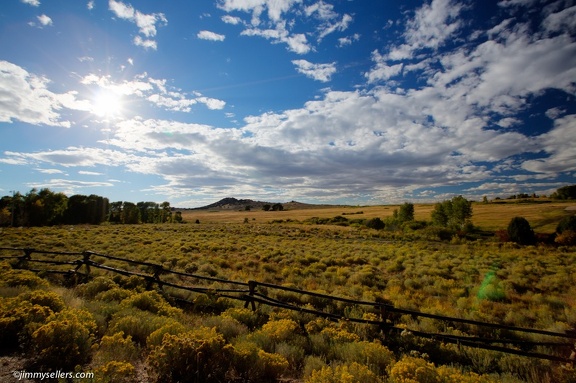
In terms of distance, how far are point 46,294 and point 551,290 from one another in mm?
21363

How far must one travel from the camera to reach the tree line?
7150cm

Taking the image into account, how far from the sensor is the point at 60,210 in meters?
78.1

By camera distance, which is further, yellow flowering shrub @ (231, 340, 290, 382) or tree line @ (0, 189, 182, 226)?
tree line @ (0, 189, 182, 226)

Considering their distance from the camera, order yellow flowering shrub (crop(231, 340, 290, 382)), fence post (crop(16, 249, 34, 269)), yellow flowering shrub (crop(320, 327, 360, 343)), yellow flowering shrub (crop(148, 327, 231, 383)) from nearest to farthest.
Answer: yellow flowering shrub (crop(148, 327, 231, 383)) < yellow flowering shrub (crop(231, 340, 290, 382)) < yellow flowering shrub (crop(320, 327, 360, 343)) < fence post (crop(16, 249, 34, 269))

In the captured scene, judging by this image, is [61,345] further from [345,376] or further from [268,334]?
[345,376]

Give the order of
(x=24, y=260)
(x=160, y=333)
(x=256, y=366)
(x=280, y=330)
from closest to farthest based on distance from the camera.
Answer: (x=256, y=366) < (x=160, y=333) < (x=280, y=330) < (x=24, y=260)

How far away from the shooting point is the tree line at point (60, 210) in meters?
71.5

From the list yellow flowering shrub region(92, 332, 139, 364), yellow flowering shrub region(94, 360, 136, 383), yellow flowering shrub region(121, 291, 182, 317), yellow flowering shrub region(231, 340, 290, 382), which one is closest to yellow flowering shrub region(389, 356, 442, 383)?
yellow flowering shrub region(231, 340, 290, 382)

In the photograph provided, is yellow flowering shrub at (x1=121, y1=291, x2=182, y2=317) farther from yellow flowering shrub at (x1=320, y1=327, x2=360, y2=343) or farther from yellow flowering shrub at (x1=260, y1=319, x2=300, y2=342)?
yellow flowering shrub at (x1=320, y1=327, x2=360, y2=343)

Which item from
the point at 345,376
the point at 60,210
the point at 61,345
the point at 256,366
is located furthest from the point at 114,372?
the point at 60,210

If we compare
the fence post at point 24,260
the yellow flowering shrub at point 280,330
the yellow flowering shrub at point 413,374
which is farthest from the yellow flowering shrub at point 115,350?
the fence post at point 24,260

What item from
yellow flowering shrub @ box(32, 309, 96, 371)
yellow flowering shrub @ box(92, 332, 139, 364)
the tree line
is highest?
the tree line

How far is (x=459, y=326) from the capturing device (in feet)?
29.8

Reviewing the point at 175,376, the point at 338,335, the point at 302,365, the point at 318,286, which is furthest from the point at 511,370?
the point at 318,286
